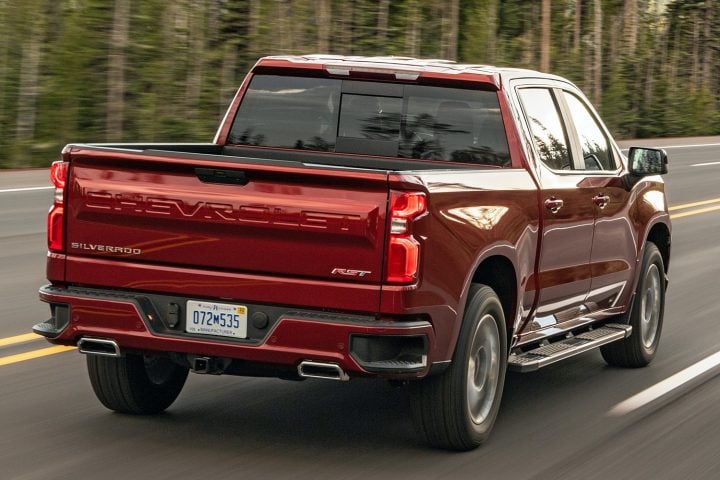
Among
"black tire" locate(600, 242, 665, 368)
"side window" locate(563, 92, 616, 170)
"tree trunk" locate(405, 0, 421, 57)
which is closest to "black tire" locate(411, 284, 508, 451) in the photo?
"side window" locate(563, 92, 616, 170)

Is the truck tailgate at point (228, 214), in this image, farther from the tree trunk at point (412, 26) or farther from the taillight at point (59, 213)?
the tree trunk at point (412, 26)

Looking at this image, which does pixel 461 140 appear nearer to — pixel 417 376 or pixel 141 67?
pixel 417 376

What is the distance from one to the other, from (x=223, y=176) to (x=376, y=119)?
1814 mm

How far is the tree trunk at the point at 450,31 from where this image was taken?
40781 millimetres

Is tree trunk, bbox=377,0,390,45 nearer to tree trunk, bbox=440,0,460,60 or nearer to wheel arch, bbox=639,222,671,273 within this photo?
tree trunk, bbox=440,0,460,60

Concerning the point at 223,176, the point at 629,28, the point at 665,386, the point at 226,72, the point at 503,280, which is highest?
the point at 629,28

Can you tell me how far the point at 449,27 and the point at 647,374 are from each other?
32.4m

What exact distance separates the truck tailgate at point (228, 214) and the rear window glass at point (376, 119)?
64.6 inches

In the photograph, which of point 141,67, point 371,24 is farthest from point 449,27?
point 141,67

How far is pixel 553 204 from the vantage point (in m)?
7.62

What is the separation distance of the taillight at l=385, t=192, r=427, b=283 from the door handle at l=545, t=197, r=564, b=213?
65.3 inches

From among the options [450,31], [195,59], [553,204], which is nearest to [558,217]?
[553,204]

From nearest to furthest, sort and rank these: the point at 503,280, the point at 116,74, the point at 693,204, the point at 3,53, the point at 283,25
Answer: the point at 503,280 < the point at 693,204 < the point at 3,53 < the point at 116,74 < the point at 283,25

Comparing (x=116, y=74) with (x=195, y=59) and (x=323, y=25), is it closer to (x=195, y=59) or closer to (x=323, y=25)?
(x=195, y=59)
